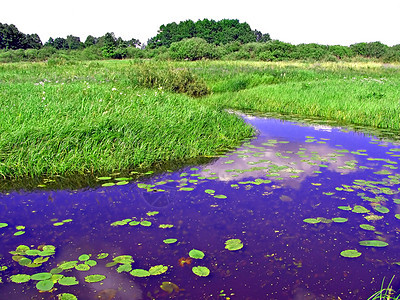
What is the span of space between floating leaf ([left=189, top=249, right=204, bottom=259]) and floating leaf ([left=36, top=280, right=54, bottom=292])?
4.21 feet

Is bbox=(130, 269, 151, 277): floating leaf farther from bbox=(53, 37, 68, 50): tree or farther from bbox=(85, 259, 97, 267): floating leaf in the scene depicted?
bbox=(53, 37, 68, 50): tree

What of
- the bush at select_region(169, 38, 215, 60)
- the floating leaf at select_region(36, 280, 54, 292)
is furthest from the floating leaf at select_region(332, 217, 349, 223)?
the bush at select_region(169, 38, 215, 60)

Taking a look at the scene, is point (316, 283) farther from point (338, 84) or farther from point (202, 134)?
point (338, 84)

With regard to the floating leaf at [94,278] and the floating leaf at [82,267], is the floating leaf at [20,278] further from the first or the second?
the floating leaf at [94,278]

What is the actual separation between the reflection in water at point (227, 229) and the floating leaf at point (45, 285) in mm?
42

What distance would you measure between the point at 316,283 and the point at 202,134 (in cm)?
524

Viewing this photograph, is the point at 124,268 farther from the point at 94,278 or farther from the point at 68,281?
the point at 68,281

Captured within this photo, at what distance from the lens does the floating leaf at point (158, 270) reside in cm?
327

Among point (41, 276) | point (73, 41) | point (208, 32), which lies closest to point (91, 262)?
point (41, 276)

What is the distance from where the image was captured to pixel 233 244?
378cm

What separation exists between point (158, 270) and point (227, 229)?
3.67ft

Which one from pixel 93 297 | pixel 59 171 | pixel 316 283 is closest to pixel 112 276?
pixel 93 297

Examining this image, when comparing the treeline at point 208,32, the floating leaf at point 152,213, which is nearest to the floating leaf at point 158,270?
the floating leaf at point 152,213

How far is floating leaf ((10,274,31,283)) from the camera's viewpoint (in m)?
3.12
